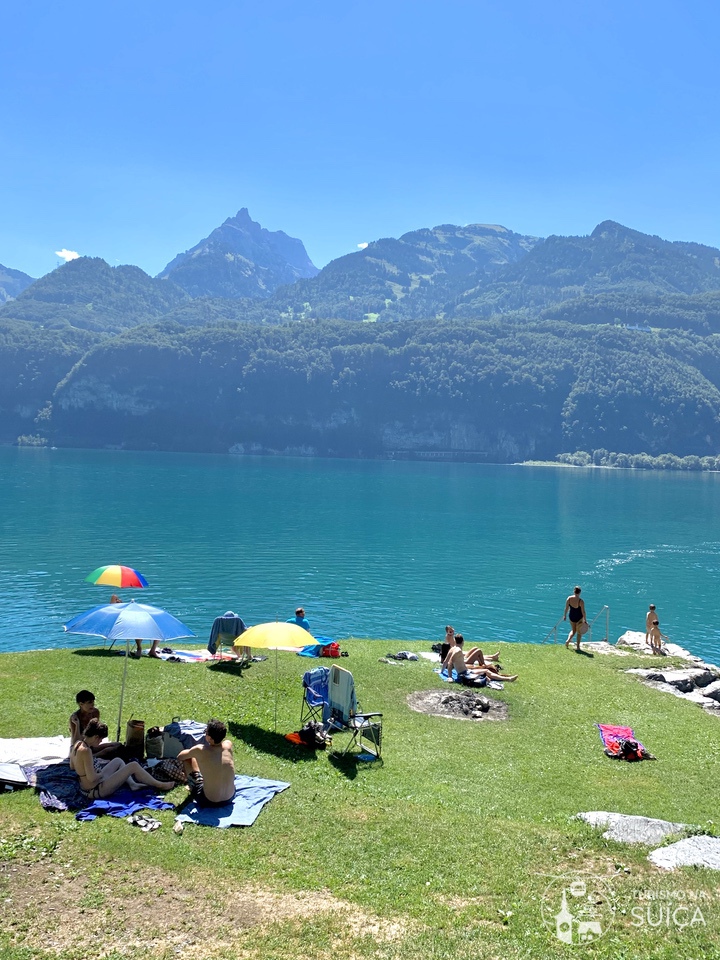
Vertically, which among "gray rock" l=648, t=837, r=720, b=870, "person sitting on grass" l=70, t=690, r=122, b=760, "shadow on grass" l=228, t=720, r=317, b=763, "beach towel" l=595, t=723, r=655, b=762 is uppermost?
"person sitting on grass" l=70, t=690, r=122, b=760

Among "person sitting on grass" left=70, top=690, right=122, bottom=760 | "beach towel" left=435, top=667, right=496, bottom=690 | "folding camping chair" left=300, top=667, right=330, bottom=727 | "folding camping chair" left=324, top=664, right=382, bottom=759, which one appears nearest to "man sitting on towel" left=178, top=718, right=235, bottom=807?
"person sitting on grass" left=70, top=690, right=122, bottom=760

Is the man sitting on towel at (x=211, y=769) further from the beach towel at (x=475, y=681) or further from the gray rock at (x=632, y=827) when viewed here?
the beach towel at (x=475, y=681)

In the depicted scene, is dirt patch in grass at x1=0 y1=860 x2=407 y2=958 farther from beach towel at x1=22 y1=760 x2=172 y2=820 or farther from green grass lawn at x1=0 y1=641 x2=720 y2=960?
beach towel at x1=22 y1=760 x2=172 y2=820

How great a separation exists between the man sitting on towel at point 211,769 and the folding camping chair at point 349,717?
357cm

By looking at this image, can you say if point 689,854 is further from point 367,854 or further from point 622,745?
point 622,745

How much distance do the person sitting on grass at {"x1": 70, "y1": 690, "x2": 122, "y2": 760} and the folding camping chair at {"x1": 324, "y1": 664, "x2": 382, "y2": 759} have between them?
4.47 meters

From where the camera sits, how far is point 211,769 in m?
11.1

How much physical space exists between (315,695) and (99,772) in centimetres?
622

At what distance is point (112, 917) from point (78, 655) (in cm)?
1323

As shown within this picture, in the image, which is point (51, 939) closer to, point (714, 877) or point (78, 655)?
point (714, 877)

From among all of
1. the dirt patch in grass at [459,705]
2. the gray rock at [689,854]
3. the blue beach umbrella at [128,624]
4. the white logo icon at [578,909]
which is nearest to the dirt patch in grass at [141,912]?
the white logo icon at [578,909]

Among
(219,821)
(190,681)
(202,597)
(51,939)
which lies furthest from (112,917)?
(202,597)

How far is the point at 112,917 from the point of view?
26.2ft

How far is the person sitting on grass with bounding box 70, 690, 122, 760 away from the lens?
1203cm
